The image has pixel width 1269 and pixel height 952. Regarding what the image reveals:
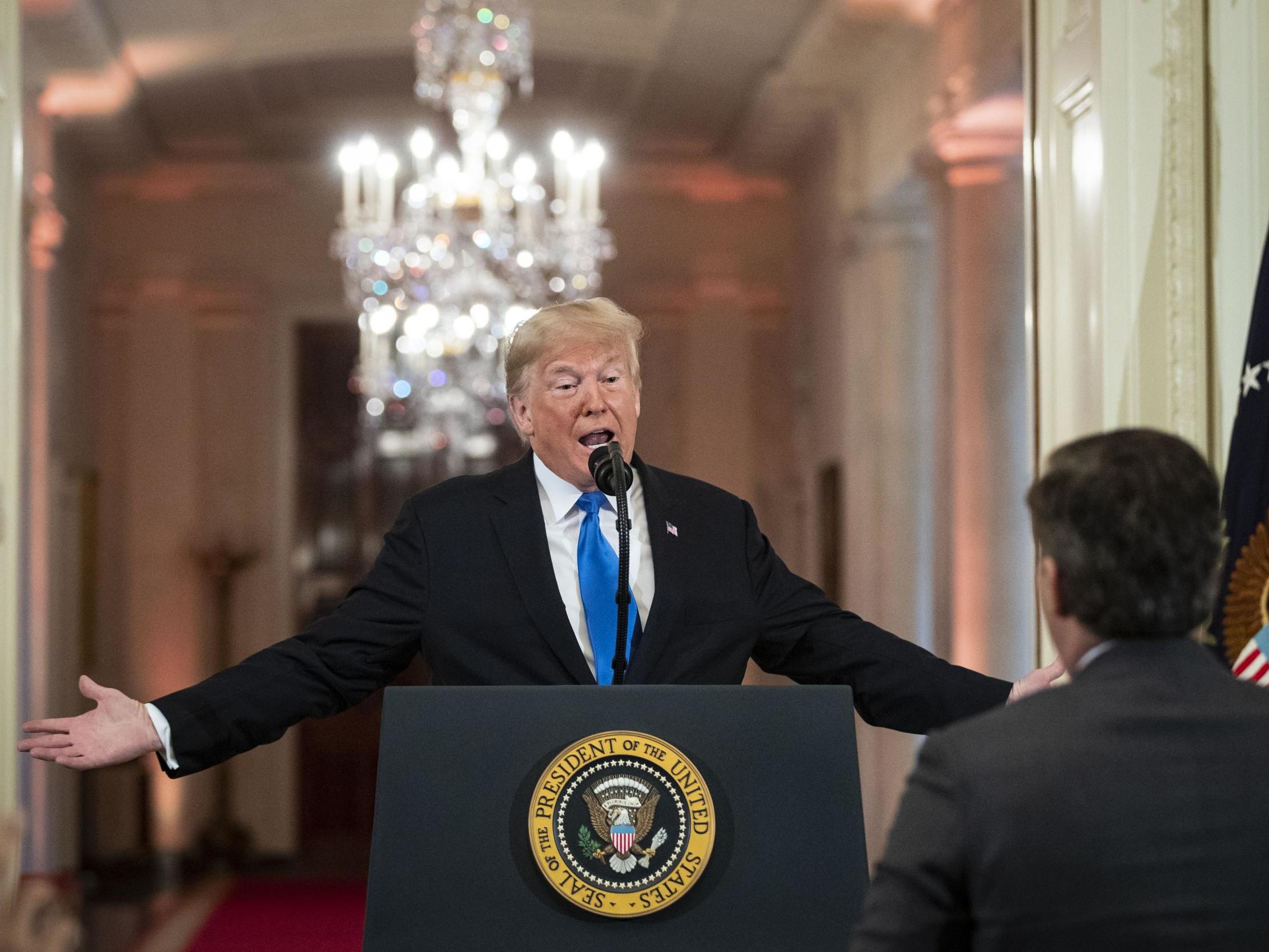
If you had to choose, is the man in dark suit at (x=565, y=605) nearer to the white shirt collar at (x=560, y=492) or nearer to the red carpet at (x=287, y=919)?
the white shirt collar at (x=560, y=492)

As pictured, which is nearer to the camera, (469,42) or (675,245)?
(469,42)

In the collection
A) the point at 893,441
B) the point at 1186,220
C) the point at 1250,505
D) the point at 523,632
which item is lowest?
the point at 523,632

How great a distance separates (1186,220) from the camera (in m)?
3.64

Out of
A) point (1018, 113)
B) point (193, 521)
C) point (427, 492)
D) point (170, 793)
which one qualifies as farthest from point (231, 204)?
point (427, 492)

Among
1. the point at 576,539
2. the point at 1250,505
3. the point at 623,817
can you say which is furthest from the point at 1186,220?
the point at 623,817

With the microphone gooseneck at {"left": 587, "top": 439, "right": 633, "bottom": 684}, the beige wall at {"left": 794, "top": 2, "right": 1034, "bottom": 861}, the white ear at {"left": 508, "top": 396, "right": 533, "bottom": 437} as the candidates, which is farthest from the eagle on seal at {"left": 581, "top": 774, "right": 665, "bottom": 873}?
the beige wall at {"left": 794, "top": 2, "right": 1034, "bottom": 861}

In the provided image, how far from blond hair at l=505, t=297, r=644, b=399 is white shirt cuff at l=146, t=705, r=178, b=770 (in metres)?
0.86

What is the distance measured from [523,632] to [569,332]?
56 centimetres

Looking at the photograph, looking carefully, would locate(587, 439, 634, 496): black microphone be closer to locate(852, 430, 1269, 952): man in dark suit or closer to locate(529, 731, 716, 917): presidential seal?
locate(529, 731, 716, 917): presidential seal

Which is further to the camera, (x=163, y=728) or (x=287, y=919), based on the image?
(x=287, y=919)

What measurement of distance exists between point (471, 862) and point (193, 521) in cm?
945

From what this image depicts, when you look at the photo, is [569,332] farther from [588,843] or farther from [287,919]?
[287,919]

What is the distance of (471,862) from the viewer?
77.8 inches

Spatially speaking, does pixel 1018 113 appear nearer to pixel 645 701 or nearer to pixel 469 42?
pixel 469 42
